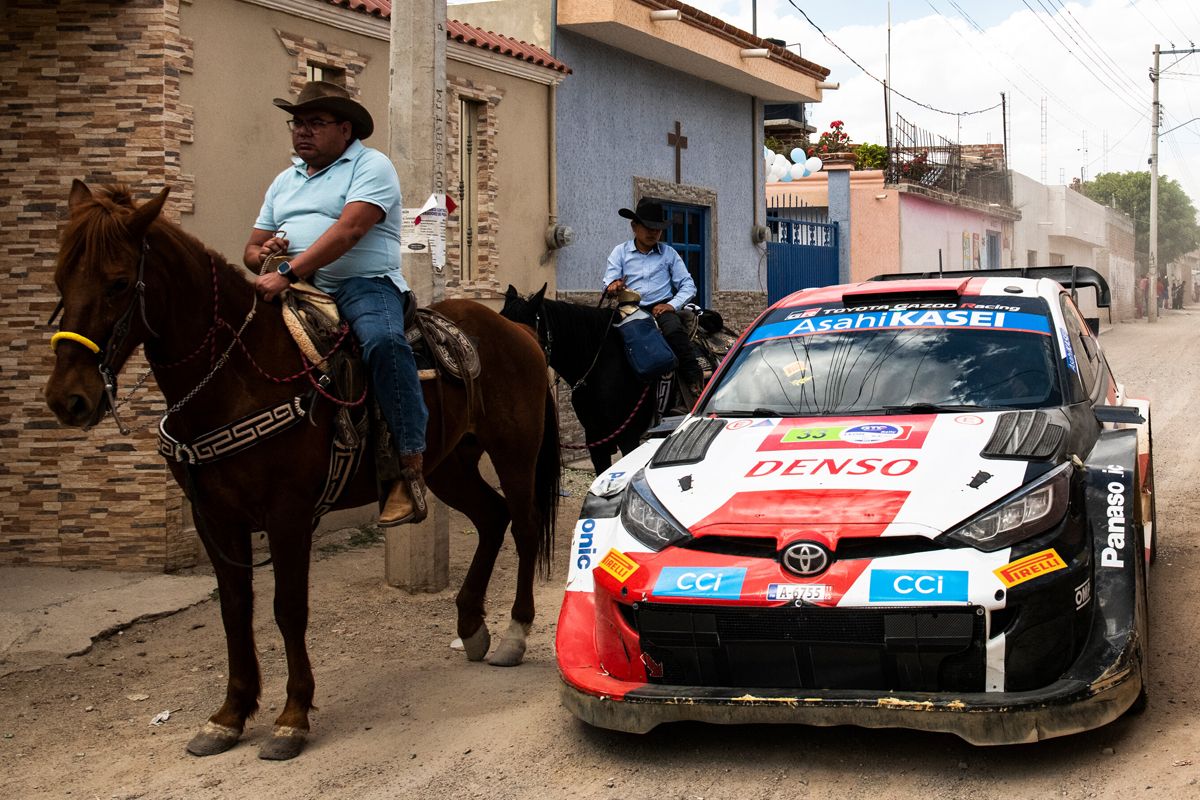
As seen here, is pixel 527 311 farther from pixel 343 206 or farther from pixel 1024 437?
pixel 1024 437

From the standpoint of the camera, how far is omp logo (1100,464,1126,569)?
4469 millimetres

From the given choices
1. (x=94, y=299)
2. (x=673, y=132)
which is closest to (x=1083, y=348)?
(x=94, y=299)

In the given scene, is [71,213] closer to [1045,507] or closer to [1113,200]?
[1045,507]

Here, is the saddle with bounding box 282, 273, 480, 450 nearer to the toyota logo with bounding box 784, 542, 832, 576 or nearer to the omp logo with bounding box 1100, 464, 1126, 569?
the toyota logo with bounding box 784, 542, 832, 576

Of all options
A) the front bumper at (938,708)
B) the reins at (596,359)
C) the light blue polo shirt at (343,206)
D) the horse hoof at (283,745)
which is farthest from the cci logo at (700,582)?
the reins at (596,359)

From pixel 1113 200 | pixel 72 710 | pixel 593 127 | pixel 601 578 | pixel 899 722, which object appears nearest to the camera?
pixel 899 722

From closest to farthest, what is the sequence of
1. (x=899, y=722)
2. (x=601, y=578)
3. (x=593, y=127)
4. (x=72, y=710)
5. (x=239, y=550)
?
(x=899, y=722) < (x=601, y=578) < (x=239, y=550) < (x=72, y=710) < (x=593, y=127)

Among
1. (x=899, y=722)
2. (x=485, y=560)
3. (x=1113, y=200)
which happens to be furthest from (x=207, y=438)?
(x=1113, y=200)

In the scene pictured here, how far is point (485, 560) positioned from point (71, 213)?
2.65 metres

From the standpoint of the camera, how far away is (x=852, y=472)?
15.1 feet

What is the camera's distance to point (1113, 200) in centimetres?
7988

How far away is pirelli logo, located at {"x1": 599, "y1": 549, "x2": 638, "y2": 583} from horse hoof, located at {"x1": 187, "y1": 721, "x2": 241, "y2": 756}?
1.64m

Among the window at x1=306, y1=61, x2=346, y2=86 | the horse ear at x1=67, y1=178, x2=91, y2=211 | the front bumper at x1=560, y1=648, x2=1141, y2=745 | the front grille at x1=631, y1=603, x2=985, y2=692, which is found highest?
the window at x1=306, y1=61, x2=346, y2=86

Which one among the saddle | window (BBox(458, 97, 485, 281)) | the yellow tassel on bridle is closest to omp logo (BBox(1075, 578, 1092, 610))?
the saddle
